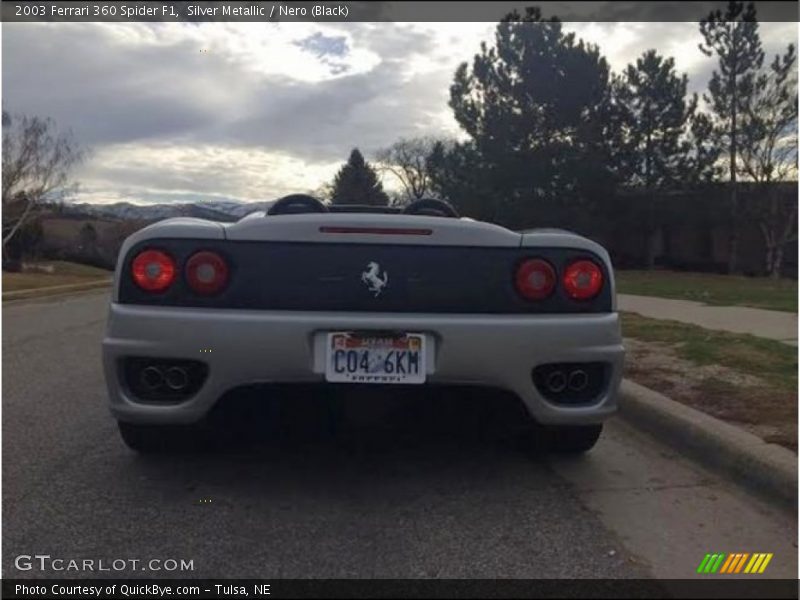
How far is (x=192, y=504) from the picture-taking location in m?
3.38

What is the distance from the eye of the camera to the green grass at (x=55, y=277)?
2460cm

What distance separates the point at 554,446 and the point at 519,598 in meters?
1.64

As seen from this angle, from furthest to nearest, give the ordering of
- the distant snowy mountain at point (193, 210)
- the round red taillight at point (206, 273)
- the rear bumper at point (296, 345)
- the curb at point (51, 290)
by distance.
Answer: the curb at point (51, 290) < the distant snowy mountain at point (193, 210) < the round red taillight at point (206, 273) < the rear bumper at point (296, 345)

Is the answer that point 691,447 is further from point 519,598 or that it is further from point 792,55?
point 792,55

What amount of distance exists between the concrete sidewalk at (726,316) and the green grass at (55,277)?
13028mm

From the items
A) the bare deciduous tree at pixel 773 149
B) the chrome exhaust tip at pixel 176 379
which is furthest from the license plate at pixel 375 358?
the bare deciduous tree at pixel 773 149

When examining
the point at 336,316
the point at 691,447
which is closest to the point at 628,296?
the point at 691,447

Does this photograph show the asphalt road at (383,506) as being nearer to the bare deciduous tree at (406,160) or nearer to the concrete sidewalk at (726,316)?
the concrete sidewalk at (726,316)

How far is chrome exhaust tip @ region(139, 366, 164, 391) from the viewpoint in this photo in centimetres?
339

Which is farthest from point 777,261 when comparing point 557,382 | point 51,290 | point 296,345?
point 296,345

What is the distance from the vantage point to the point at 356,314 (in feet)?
10.9

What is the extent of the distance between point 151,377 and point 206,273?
0.50 meters

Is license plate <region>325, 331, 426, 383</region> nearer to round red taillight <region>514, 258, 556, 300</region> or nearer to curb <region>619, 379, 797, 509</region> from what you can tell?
round red taillight <region>514, 258, 556, 300</region>

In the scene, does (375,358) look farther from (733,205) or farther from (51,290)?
(733,205)
